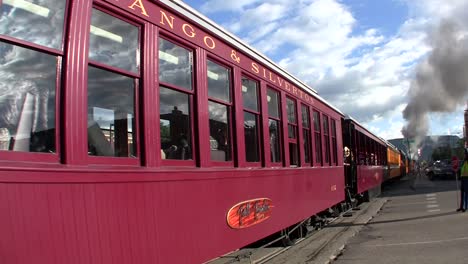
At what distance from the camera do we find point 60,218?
10.0ft

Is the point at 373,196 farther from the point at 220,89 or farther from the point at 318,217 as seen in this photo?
the point at 220,89

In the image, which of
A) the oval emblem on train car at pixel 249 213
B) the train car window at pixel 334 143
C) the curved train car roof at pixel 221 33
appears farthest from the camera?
the train car window at pixel 334 143

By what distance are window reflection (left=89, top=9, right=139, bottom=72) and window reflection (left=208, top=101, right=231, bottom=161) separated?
129 cm

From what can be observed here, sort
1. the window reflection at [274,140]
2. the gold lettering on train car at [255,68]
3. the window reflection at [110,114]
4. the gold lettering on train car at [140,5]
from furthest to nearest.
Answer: the window reflection at [274,140], the gold lettering on train car at [255,68], the gold lettering on train car at [140,5], the window reflection at [110,114]

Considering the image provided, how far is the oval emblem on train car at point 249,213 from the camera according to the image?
211 inches

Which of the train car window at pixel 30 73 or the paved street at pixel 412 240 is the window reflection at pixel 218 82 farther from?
the paved street at pixel 412 240

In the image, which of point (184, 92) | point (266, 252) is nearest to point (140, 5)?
point (184, 92)

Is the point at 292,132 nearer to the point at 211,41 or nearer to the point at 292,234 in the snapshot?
the point at 292,234

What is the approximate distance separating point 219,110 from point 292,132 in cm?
272

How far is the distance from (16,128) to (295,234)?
7033 millimetres

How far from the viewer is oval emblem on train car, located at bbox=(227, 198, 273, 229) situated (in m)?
5.36

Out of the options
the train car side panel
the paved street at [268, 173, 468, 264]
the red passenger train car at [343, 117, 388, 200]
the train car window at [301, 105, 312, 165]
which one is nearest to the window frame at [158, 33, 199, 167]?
the train car side panel

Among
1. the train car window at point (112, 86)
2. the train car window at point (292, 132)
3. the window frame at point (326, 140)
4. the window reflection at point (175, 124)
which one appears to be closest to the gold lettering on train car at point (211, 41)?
the window reflection at point (175, 124)

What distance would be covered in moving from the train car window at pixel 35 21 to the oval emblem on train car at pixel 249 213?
8.91 ft
